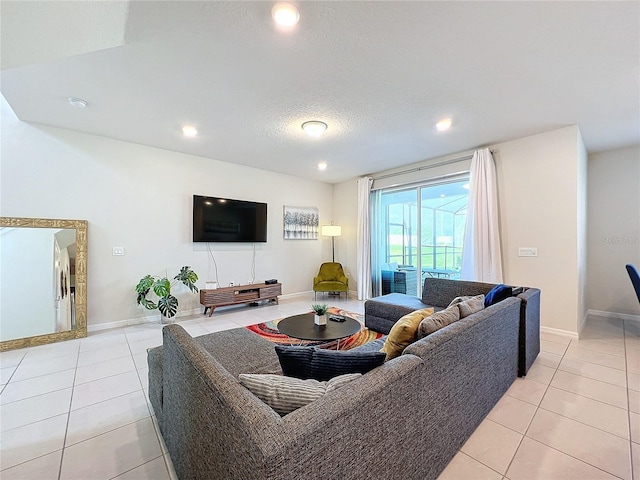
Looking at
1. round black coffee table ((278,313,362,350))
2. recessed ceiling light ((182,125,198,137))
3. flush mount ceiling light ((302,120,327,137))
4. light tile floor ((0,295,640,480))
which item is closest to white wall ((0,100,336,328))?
recessed ceiling light ((182,125,198,137))

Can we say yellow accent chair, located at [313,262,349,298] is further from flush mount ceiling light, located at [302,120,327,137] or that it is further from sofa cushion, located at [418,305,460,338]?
sofa cushion, located at [418,305,460,338]

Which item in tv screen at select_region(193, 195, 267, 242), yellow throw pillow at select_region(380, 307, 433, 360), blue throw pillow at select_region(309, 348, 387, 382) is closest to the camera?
blue throw pillow at select_region(309, 348, 387, 382)

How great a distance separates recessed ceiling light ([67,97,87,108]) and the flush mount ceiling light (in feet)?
7.67

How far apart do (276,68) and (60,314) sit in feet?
12.8

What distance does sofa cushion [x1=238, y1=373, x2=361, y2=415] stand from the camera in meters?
0.94

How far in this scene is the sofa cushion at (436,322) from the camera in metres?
1.59

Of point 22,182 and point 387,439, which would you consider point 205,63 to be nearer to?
point 387,439

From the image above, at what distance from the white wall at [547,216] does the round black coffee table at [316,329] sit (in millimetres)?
2750

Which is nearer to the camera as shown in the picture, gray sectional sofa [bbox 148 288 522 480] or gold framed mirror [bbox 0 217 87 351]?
gray sectional sofa [bbox 148 288 522 480]

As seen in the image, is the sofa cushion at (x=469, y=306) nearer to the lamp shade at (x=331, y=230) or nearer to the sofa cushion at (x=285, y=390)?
the sofa cushion at (x=285, y=390)

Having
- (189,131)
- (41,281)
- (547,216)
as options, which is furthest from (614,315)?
(41,281)

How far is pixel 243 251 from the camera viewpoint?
203 inches

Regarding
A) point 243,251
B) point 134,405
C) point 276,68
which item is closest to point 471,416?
point 134,405

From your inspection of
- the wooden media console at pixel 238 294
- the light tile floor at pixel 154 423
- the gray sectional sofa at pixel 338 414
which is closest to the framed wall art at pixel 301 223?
the wooden media console at pixel 238 294
